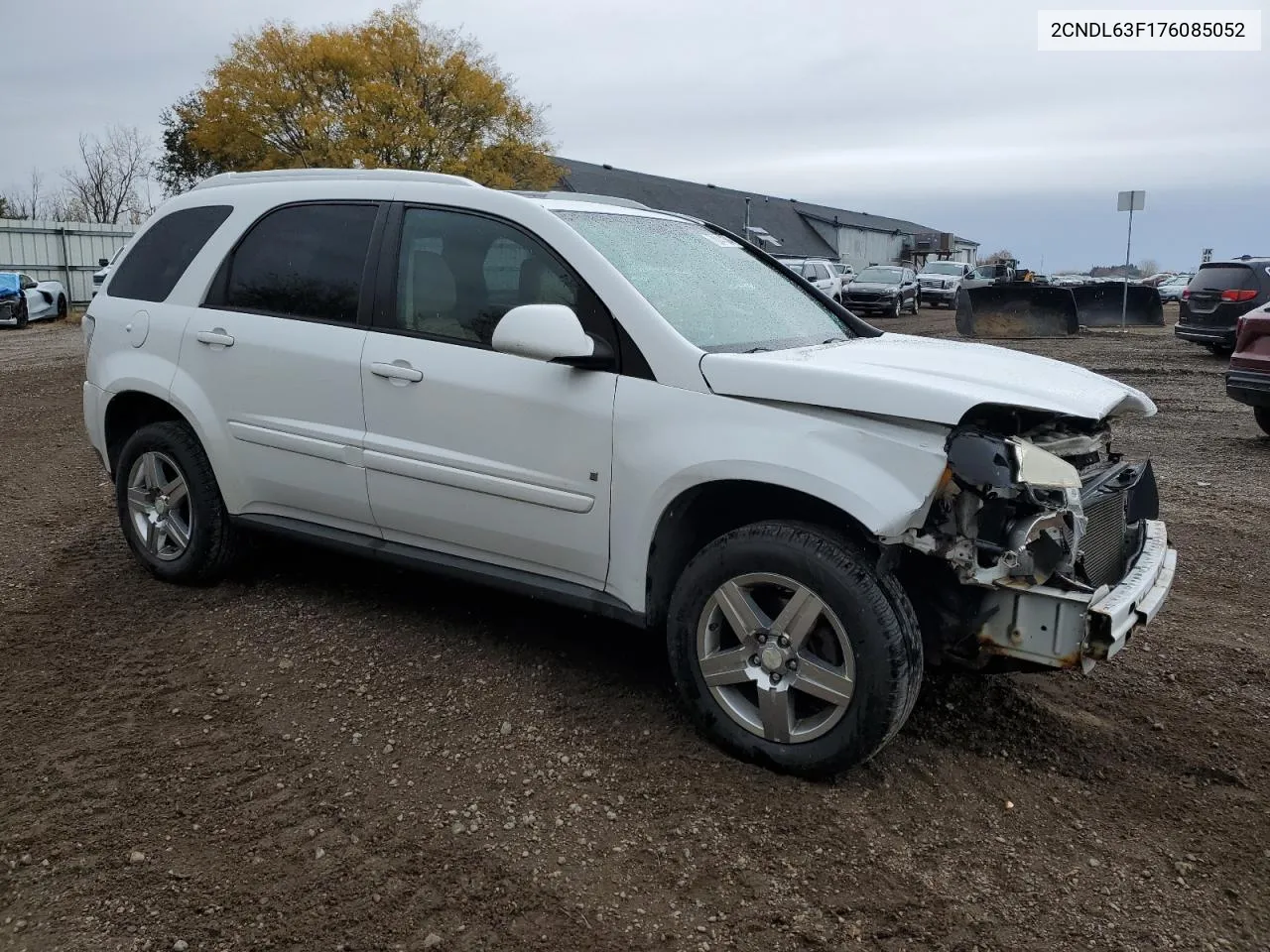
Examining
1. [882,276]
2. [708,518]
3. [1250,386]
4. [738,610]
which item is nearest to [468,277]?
[708,518]

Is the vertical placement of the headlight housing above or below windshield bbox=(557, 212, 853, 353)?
below

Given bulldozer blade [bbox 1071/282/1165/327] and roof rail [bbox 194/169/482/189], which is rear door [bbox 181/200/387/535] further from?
bulldozer blade [bbox 1071/282/1165/327]

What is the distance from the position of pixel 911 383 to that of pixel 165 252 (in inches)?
141

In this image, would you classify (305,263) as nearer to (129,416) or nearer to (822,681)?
(129,416)

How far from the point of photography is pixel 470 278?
407 centimetres

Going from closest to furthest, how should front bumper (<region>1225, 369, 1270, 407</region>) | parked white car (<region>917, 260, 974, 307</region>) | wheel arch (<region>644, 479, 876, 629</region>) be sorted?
wheel arch (<region>644, 479, 876, 629</region>)
front bumper (<region>1225, 369, 1270, 407</region>)
parked white car (<region>917, 260, 974, 307</region>)

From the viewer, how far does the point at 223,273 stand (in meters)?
4.79

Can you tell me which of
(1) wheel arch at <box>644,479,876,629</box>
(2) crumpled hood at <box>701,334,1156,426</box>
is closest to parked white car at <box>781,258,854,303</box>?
(2) crumpled hood at <box>701,334,1156,426</box>

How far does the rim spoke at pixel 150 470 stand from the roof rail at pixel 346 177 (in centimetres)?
129

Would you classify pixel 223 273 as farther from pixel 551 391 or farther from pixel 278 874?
pixel 278 874

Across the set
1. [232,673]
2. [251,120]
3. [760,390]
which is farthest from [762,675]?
[251,120]

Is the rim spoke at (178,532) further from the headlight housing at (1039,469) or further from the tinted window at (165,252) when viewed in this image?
the headlight housing at (1039,469)

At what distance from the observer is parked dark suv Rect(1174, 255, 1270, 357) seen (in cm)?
1664

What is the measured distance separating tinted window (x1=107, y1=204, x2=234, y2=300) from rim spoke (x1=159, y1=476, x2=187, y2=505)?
33.0 inches
